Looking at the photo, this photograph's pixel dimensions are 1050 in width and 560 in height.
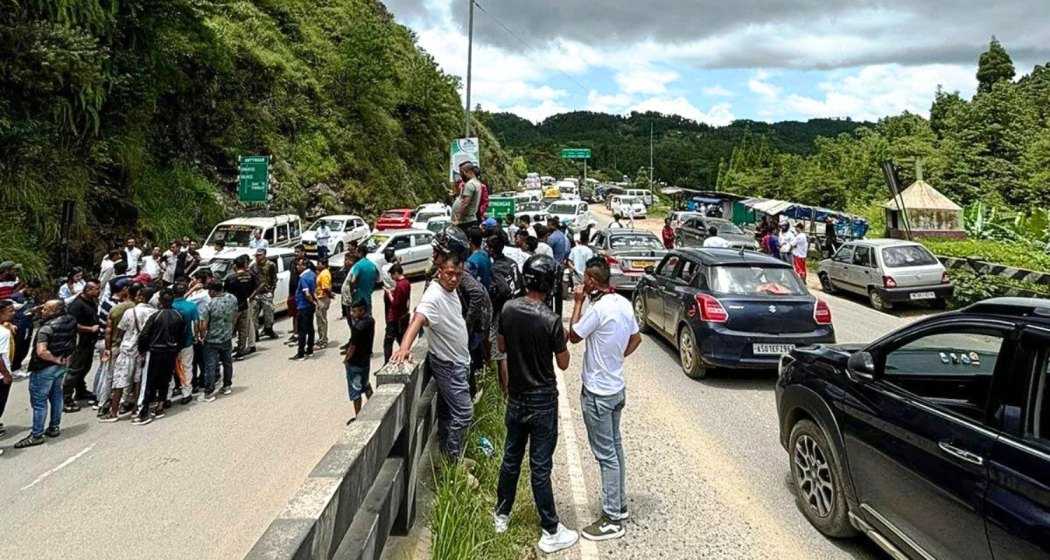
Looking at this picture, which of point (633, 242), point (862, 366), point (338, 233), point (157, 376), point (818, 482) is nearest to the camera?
point (862, 366)

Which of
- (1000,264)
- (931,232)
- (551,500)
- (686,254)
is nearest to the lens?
(551,500)

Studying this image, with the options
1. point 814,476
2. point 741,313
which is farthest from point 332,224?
point 814,476

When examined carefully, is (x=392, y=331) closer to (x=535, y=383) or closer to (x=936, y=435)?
(x=535, y=383)

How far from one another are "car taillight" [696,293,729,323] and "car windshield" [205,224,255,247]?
14.3m

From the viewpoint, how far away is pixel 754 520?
15.8 ft

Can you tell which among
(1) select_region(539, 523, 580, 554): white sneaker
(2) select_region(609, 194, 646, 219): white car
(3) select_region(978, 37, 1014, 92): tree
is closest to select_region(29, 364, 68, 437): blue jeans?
(1) select_region(539, 523, 580, 554): white sneaker

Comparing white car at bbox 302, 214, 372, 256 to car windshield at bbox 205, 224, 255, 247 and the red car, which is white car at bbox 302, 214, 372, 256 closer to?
car windshield at bbox 205, 224, 255, 247

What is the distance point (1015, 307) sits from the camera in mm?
3375

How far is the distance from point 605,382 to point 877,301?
501 inches

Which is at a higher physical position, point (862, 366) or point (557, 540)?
point (862, 366)

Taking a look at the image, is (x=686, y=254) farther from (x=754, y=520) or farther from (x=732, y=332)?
(x=754, y=520)

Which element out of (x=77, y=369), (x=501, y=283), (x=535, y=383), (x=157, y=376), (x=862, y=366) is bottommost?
(x=77, y=369)

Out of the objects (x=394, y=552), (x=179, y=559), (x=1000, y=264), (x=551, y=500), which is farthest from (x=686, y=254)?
(x=1000, y=264)

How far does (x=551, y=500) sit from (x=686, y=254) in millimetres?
5903
